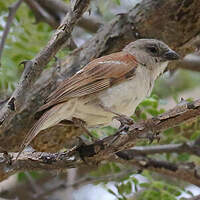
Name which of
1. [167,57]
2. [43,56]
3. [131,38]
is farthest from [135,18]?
[43,56]

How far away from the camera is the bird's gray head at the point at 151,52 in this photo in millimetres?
4215

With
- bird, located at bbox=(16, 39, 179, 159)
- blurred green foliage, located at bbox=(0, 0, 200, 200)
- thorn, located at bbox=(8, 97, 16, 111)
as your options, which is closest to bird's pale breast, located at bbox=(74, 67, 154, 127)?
bird, located at bbox=(16, 39, 179, 159)

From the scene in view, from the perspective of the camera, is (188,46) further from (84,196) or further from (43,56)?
(84,196)

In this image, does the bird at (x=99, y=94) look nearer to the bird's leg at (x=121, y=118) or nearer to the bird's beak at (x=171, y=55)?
the bird's leg at (x=121, y=118)

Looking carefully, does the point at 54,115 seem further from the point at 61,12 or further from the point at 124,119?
the point at 61,12

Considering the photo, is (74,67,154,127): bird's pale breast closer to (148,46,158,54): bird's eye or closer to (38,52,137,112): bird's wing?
(38,52,137,112): bird's wing

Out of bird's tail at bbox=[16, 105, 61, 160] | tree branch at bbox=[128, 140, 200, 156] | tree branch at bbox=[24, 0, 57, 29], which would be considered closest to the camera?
bird's tail at bbox=[16, 105, 61, 160]

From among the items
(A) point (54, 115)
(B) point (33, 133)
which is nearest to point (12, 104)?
(B) point (33, 133)

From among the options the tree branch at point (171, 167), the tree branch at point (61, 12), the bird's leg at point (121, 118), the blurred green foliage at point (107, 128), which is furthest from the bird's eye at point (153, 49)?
the tree branch at point (61, 12)

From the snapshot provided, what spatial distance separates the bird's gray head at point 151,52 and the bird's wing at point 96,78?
7.2 inches

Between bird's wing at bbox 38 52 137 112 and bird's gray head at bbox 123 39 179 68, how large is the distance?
0.18 meters

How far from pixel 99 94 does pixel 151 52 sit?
895 millimetres

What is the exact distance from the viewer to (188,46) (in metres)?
4.64

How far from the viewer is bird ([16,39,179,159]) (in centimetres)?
358
